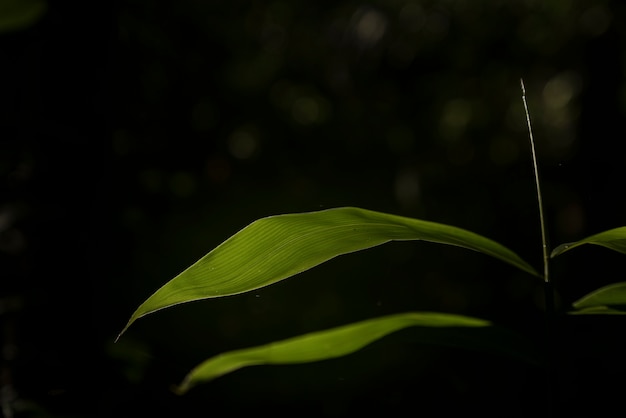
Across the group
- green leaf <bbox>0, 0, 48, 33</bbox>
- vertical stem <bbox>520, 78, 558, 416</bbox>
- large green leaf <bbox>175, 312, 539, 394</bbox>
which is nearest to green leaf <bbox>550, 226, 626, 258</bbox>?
vertical stem <bbox>520, 78, 558, 416</bbox>

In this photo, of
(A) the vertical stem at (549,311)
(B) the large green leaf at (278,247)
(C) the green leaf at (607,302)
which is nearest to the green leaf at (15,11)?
(B) the large green leaf at (278,247)

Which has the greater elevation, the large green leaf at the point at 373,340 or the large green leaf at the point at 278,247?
the large green leaf at the point at 278,247

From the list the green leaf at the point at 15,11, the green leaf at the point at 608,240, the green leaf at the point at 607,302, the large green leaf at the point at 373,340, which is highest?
the green leaf at the point at 15,11

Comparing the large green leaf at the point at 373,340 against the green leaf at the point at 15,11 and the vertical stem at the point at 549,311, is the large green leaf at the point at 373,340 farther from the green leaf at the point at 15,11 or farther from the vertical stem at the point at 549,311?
the green leaf at the point at 15,11

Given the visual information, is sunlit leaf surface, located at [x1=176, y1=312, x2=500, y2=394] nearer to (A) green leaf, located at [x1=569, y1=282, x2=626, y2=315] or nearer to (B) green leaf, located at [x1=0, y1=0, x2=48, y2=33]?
(A) green leaf, located at [x1=569, y1=282, x2=626, y2=315]

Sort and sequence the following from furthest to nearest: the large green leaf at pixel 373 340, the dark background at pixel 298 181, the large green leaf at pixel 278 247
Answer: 1. the dark background at pixel 298 181
2. the large green leaf at pixel 373 340
3. the large green leaf at pixel 278 247
